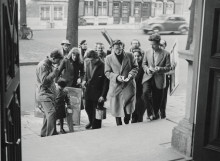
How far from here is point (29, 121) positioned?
8422 millimetres

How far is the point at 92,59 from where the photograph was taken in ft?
24.5

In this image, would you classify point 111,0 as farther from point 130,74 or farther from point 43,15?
point 130,74

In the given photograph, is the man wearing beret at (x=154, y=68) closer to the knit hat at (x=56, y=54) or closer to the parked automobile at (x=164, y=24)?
the knit hat at (x=56, y=54)

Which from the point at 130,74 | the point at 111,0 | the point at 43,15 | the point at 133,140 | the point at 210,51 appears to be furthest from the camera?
the point at 111,0

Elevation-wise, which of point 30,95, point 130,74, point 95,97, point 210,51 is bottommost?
point 30,95

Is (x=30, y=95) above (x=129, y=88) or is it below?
below

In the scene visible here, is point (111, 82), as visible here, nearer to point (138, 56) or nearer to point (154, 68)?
point (154, 68)

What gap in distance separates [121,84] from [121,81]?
11 cm

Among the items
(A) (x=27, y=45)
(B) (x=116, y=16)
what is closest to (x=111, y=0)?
(B) (x=116, y=16)

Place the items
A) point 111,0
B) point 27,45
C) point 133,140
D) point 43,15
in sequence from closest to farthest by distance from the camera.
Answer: point 133,140
point 27,45
point 43,15
point 111,0

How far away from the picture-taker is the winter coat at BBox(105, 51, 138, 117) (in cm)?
722

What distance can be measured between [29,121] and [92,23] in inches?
1185

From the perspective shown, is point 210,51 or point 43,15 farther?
point 43,15

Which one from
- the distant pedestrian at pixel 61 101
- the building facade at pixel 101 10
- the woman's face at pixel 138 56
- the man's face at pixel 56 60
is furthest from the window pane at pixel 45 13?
the distant pedestrian at pixel 61 101
